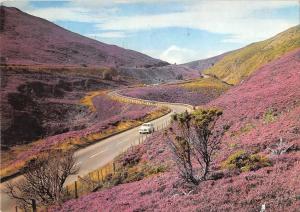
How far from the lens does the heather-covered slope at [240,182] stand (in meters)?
14.3

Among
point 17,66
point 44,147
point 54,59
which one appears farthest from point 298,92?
point 54,59

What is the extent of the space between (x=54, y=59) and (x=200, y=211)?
135036 millimetres

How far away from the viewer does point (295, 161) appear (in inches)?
683

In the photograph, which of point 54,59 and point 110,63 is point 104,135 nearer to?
point 54,59

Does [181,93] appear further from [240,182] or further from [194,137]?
[240,182]

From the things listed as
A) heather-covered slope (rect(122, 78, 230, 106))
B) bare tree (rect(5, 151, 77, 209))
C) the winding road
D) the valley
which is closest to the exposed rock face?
the valley

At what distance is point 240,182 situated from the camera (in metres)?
16.2

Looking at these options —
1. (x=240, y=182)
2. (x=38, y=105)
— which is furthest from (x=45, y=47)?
(x=240, y=182)

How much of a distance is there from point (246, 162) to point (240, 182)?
320 cm

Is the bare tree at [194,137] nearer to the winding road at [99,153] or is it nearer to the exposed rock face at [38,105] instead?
the winding road at [99,153]

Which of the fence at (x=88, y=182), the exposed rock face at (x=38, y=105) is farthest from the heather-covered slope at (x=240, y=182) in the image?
the exposed rock face at (x=38, y=105)

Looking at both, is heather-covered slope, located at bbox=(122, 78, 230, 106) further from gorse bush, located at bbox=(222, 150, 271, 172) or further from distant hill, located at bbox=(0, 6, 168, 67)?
gorse bush, located at bbox=(222, 150, 271, 172)

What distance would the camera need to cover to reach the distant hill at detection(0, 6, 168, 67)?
136 metres

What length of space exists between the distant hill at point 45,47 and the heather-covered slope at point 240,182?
312 ft
